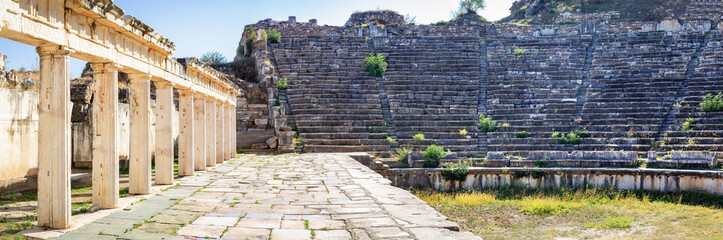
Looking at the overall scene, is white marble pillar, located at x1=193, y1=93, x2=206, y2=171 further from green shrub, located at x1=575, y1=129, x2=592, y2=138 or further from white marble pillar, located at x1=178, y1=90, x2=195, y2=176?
green shrub, located at x1=575, y1=129, x2=592, y2=138

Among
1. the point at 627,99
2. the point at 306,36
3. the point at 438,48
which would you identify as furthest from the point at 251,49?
the point at 627,99

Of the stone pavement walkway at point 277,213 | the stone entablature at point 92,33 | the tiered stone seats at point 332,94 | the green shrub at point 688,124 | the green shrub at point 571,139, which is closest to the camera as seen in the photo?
the stone entablature at point 92,33

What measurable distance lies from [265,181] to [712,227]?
26.5ft

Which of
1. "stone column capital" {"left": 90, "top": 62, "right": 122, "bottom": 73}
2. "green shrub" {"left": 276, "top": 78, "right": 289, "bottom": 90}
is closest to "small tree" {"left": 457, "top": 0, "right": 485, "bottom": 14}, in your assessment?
"green shrub" {"left": 276, "top": 78, "right": 289, "bottom": 90}

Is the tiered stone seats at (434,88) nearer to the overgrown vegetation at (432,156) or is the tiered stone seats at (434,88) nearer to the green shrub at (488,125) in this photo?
the green shrub at (488,125)

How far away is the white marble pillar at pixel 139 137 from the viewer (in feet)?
25.5

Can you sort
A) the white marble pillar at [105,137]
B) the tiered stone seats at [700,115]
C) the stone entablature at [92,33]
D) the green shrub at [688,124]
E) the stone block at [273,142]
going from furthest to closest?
the stone block at [273,142] → the green shrub at [688,124] → the tiered stone seats at [700,115] → the white marble pillar at [105,137] → the stone entablature at [92,33]

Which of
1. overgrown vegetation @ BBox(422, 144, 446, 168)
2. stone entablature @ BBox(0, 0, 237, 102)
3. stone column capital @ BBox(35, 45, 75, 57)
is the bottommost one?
overgrown vegetation @ BBox(422, 144, 446, 168)

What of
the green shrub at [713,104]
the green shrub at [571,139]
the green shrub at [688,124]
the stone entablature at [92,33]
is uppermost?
the stone entablature at [92,33]

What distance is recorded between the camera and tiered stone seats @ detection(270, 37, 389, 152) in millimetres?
Answer: 17750

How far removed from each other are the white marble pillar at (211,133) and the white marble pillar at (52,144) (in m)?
7.09

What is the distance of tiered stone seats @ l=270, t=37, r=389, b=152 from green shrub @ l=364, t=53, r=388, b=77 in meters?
0.31

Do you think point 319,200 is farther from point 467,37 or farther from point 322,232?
point 467,37

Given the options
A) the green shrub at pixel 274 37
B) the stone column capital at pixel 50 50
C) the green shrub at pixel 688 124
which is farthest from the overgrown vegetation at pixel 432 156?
the green shrub at pixel 274 37
